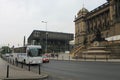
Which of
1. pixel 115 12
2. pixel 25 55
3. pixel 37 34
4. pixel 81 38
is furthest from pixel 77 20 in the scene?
pixel 25 55

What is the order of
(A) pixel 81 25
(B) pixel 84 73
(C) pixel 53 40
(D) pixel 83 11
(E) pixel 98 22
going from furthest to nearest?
(C) pixel 53 40 → (D) pixel 83 11 → (A) pixel 81 25 → (E) pixel 98 22 → (B) pixel 84 73

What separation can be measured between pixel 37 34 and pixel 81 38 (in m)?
40.7

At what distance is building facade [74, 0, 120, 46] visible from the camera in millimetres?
89812

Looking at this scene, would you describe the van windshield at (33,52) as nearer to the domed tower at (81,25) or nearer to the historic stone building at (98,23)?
the historic stone building at (98,23)

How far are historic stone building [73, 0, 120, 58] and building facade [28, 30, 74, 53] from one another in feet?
92.1

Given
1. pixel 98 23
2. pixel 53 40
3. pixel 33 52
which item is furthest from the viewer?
pixel 53 40

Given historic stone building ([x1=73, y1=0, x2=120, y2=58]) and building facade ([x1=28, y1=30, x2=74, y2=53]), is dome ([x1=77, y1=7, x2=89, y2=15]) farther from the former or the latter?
building facade ([x1=28, y1=30, x2=74, y2=53])

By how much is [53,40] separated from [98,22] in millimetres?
60544

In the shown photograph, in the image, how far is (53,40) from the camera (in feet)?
581

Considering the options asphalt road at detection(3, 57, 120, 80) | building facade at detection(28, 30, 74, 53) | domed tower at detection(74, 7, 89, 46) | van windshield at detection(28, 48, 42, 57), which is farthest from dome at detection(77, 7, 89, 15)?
asphalt road at detection(3, 57, 120, 80)

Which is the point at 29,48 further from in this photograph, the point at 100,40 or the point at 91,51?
the point at 100,40

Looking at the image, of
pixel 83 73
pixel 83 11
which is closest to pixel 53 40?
pixel 83 11

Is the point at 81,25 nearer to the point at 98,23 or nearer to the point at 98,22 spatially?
the point at 98,22

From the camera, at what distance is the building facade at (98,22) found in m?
89.8
